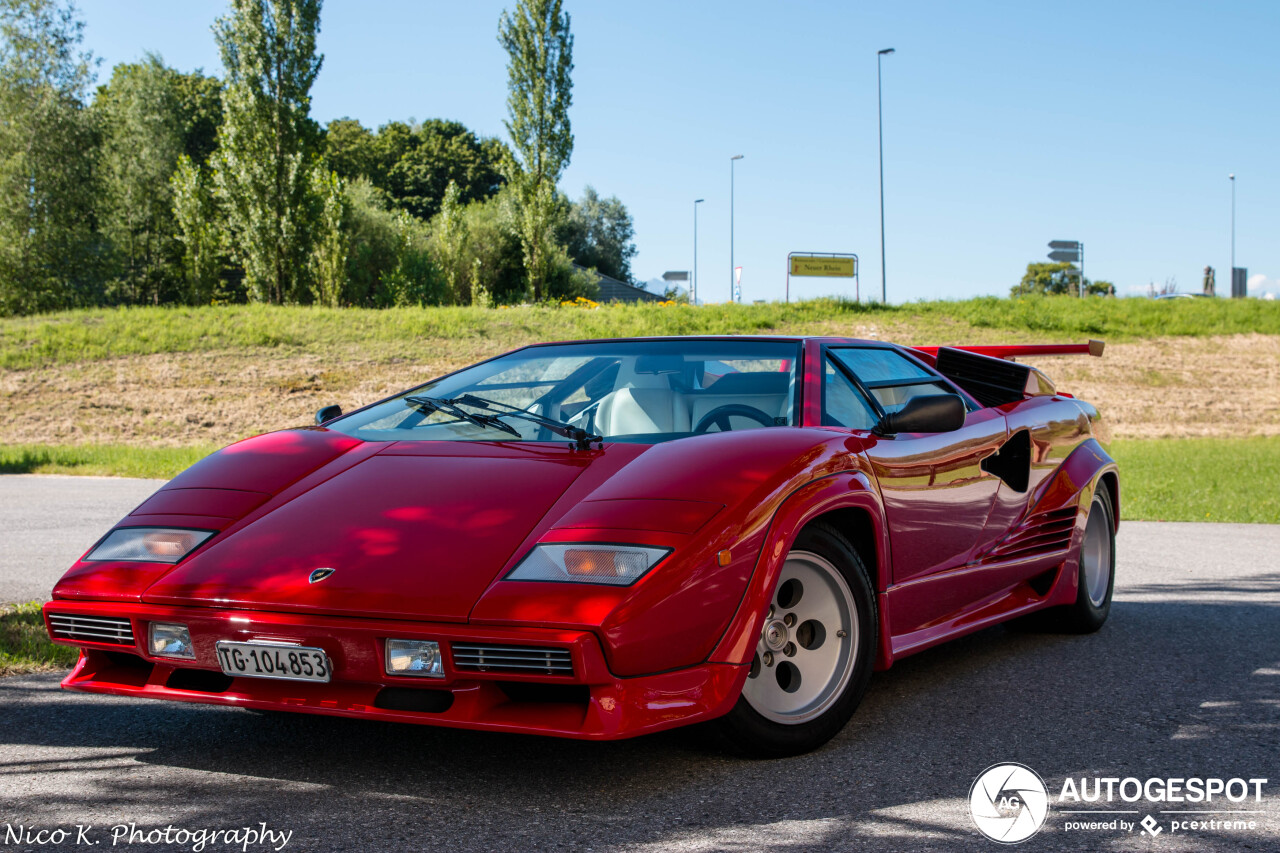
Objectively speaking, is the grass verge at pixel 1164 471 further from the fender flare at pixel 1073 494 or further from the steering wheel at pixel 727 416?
the steering wheel at pixel 727 416

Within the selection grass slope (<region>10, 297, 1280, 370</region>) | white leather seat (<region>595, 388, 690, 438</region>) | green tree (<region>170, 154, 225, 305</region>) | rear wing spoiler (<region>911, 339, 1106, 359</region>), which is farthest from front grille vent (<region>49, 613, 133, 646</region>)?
green tree (<region>170, 154, 225, 305</region>)

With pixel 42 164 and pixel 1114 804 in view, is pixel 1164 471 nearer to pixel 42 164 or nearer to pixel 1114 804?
pixel 1114 804

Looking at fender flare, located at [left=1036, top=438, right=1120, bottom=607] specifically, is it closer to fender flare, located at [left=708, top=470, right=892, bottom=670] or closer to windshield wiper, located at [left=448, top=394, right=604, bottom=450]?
fender flare, located at [left=708, top=470, right=892, bottom=670]

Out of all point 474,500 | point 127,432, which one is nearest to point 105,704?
point 474,500


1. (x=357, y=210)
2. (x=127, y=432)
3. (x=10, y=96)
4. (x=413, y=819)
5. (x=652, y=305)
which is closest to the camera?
Result: (x=413, y=819)

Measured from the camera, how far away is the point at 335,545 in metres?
2.82

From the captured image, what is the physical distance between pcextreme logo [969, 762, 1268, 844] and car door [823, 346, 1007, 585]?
2.60 ft

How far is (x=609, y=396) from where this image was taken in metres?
3.67

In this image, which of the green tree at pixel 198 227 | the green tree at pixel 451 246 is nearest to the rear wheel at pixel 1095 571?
the green tree at pixel 451 246

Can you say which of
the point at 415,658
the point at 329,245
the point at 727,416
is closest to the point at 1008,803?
the point at 727,416

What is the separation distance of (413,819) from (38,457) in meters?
15.2

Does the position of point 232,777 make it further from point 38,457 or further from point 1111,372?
point 1111,372

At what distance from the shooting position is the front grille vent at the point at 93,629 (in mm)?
2842

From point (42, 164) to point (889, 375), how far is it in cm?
3922
